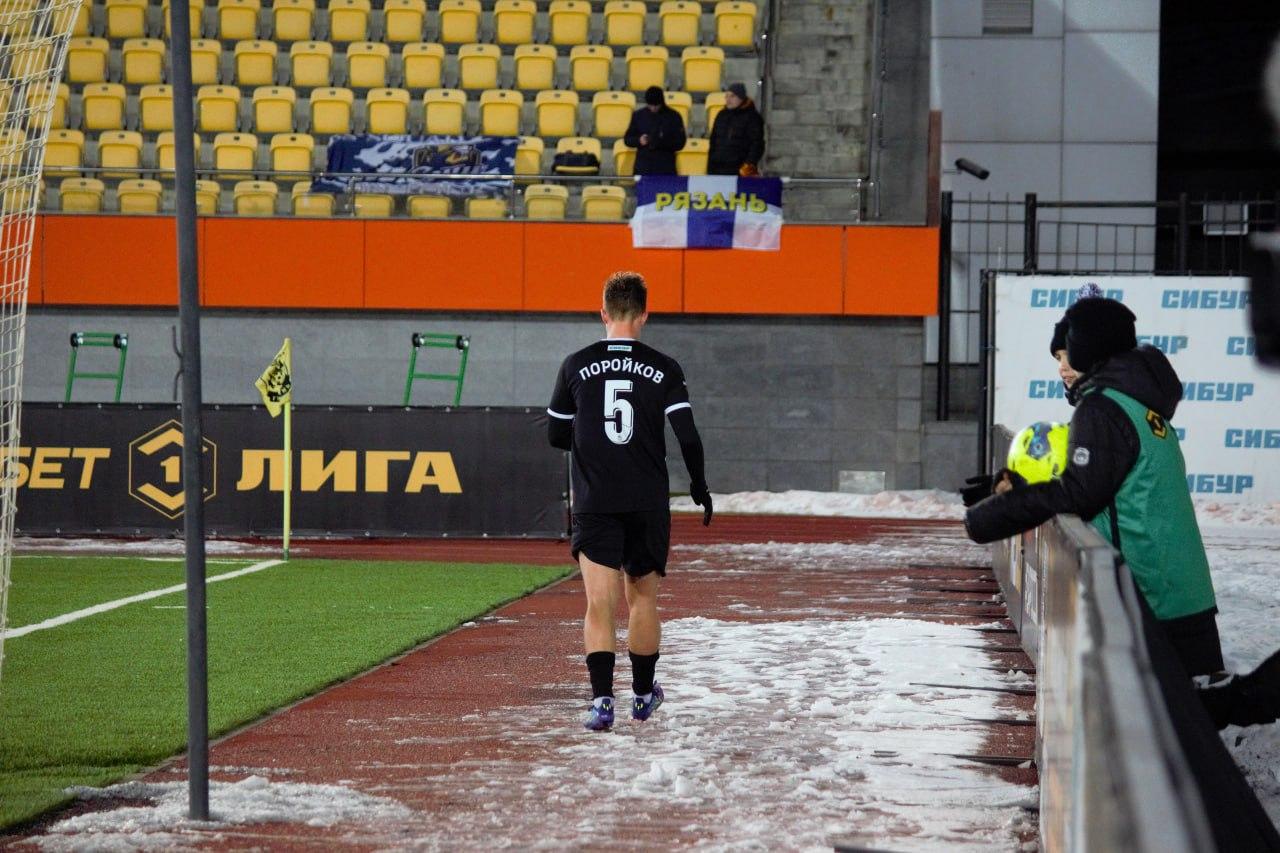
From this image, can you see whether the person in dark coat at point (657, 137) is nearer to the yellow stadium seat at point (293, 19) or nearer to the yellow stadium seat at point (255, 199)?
the yellow stadium seat at point (255, 199)

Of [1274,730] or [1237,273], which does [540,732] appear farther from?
[1237,273]

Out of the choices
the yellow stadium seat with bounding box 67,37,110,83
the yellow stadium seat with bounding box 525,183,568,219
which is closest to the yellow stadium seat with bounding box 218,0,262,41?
the yellow stadium seat with bounding box 67,37,110,83

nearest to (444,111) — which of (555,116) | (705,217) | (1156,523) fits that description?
(555,116)

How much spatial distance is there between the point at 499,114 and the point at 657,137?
350cm

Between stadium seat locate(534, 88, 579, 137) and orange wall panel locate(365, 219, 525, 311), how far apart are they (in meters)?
2.77

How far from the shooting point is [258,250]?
24453mm

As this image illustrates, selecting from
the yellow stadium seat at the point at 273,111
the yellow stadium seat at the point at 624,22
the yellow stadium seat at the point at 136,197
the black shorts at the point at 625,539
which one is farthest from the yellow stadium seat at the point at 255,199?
the black shorts at the point at 625,539

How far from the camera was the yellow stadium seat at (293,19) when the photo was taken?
93.2 ft

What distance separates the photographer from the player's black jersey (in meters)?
8.00

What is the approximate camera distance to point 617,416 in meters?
8.04

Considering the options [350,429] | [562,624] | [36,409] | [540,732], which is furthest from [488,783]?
[36,409]

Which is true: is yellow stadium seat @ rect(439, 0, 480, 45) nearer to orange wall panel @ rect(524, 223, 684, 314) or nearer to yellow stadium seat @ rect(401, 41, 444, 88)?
yellow stadium seat @ rect(401, 41, 444, 88)

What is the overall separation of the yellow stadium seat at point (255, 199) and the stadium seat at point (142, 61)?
14.6 ft

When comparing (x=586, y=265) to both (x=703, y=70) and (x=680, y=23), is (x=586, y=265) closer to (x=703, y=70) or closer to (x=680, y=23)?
(x=703, y=70)
